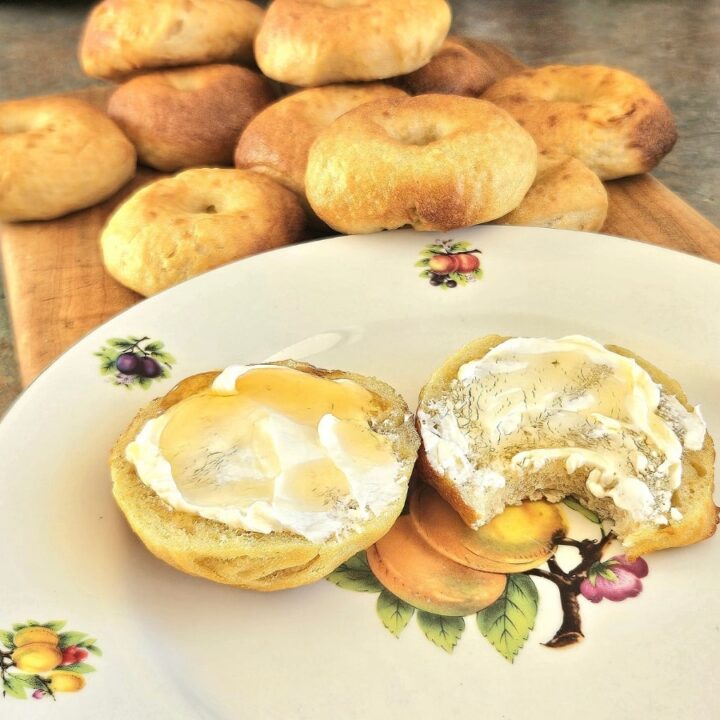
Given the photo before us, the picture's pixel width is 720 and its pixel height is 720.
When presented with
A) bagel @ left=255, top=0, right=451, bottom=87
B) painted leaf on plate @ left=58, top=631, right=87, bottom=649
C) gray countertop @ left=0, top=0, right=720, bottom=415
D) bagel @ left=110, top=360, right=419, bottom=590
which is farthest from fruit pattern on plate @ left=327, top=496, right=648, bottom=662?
gray countertop @ left=0, top=0, right=720, bottom=415

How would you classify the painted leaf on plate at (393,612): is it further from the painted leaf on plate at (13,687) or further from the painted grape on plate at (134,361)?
the painted grape on plate at (134,361)

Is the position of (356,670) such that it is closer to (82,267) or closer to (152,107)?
(82,267)

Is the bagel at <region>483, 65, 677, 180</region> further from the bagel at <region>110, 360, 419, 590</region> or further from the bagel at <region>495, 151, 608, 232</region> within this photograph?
the bagel at <region>110, 360, 419, 590</region>

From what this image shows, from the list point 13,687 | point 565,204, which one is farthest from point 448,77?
point 13,687

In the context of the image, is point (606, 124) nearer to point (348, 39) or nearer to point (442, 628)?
point (348, 39)

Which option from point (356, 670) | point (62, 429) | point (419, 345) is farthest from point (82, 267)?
point (356, 670)

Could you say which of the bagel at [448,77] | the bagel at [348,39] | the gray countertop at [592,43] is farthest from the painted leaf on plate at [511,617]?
the gray countertop at [592,43]

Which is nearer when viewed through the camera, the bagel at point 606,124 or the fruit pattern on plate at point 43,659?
the fruit pattern on plate at point 43,659
